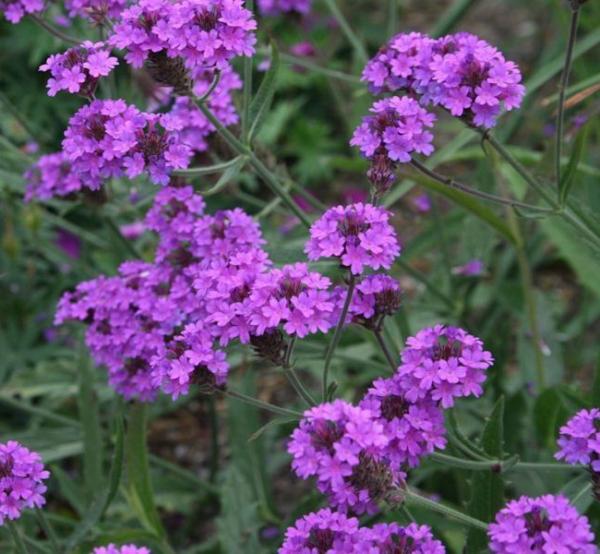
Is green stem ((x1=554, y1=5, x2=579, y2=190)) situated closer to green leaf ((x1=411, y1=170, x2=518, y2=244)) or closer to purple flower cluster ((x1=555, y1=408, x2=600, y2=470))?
green leaf ((x1=411, y1=170, x2=518, y2=244))

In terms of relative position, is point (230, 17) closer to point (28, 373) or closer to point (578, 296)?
point (28, 373)

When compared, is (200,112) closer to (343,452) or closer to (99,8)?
(99,8)

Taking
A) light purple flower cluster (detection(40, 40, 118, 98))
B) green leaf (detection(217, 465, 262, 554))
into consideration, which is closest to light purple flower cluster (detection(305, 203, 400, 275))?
light purple flower cluster (detection(40, 40, 118, 98))

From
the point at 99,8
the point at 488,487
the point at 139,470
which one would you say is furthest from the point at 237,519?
the point at 99,8

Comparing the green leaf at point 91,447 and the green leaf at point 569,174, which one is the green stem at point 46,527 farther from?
the green leaf at point 569,174

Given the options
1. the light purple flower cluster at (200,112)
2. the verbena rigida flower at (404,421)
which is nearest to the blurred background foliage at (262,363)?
the light purple flower cluster at (200,112)
